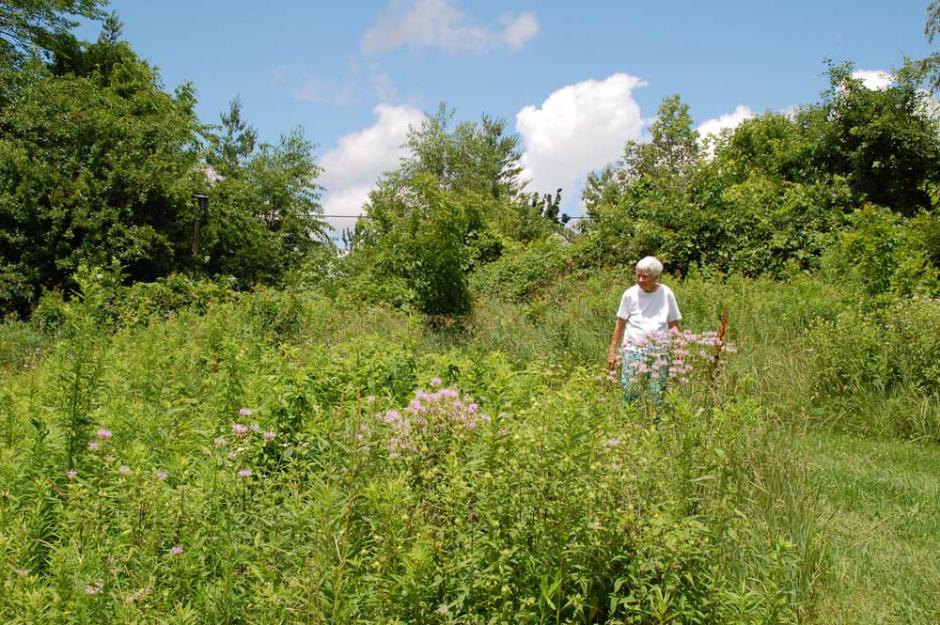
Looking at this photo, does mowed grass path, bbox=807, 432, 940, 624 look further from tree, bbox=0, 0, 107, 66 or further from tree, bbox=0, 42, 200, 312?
tree, bbox=0, 0, 107, 66

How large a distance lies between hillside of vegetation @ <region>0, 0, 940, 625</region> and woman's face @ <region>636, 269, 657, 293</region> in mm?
789

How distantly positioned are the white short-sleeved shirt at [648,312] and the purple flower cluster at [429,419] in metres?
2.67

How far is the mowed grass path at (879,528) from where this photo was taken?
307cm

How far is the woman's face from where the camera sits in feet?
18.2

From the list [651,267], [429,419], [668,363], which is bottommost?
[429,419]

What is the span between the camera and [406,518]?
237 centimetres

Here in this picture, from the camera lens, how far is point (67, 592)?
221 centimetres

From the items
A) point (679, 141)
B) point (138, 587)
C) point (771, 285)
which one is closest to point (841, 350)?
point (771, 285)

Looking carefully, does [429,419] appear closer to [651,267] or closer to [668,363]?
[668,363]

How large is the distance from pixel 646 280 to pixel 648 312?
0.28 metres

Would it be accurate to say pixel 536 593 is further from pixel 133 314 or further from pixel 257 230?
pixel 257 230

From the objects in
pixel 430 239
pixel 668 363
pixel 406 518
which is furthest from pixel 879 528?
pixel 430 239

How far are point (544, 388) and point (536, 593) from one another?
5.76ft

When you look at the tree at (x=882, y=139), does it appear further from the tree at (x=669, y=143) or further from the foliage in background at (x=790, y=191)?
the tree at (x=669, y=143)
